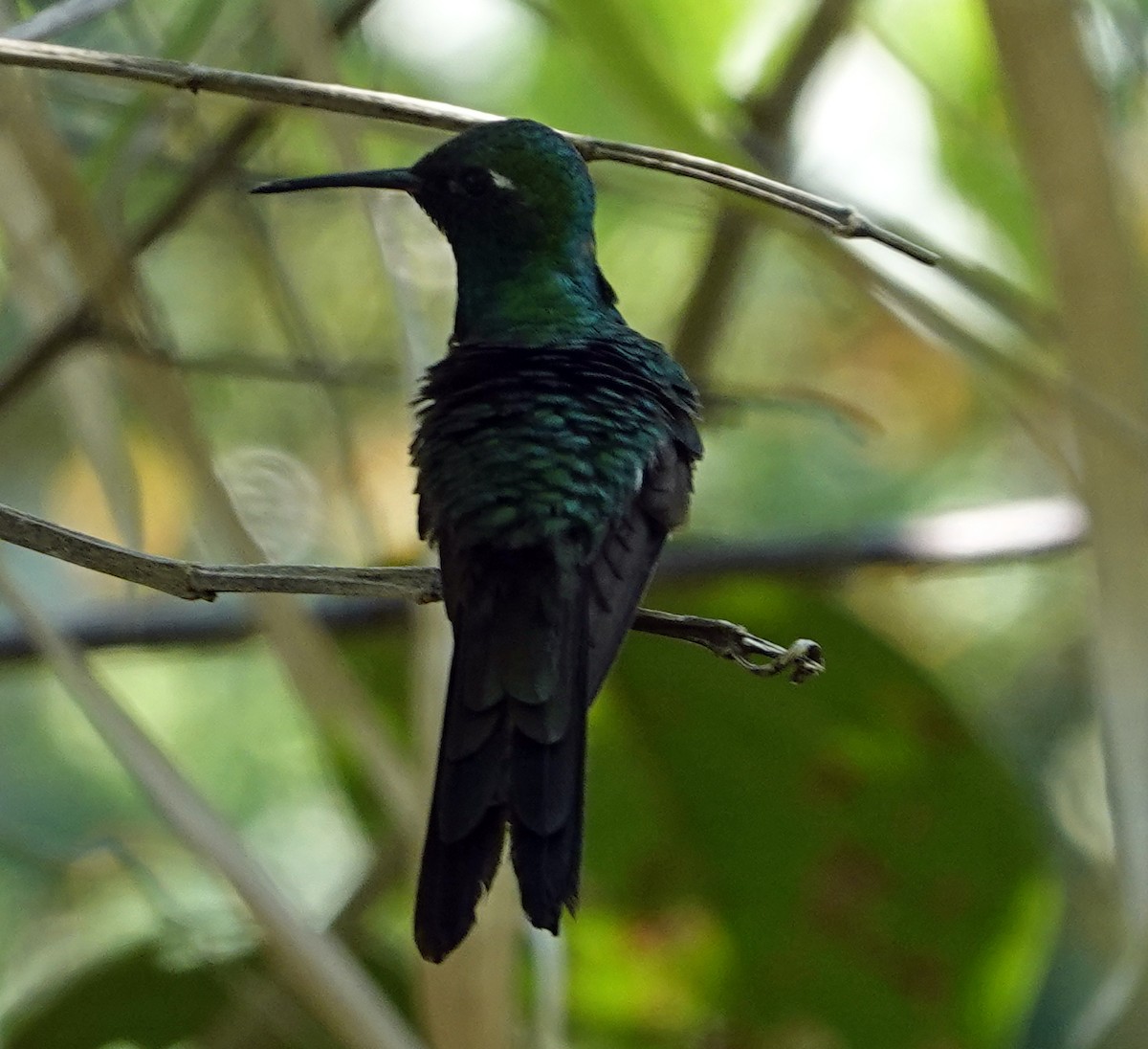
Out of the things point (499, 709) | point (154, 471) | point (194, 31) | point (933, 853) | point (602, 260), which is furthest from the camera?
point (154, 471)

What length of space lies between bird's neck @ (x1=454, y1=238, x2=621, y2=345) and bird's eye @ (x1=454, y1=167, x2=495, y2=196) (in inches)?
3.1

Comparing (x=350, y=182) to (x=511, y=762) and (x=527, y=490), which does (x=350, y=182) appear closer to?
(x=527, y=490)

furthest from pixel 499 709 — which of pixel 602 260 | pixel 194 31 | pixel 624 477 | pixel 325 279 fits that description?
pixel 325 279

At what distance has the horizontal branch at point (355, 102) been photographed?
3.92 ft

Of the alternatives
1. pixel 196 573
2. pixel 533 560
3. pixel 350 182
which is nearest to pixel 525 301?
pixel 350 182

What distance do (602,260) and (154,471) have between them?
1.23 meters

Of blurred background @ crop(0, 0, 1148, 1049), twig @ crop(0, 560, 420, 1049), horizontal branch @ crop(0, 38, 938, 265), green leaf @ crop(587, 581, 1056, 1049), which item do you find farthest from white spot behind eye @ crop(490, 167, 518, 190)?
green leaf @ crop(587, 581, 1056, 1049)

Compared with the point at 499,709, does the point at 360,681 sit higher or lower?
higher

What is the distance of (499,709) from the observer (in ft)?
4.54

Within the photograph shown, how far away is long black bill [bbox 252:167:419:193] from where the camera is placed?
1.54m

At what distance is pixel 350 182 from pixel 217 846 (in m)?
0.66

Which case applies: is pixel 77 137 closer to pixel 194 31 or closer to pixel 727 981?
pixel 194 31

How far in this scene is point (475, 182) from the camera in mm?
1864

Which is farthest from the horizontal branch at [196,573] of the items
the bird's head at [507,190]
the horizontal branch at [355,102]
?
the bird's head at [507,190]
